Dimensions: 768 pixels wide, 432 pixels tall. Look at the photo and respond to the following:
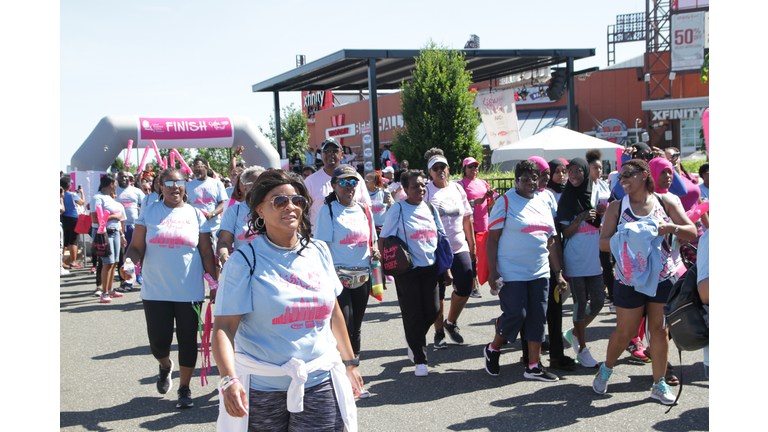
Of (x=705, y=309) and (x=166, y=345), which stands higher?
(x=705, y=309)

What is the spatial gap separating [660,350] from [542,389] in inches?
38.8

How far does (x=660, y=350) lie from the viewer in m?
4.37

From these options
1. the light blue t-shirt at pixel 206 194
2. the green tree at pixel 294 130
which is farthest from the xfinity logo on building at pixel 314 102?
the light blue t-shirt at pixel 206 194

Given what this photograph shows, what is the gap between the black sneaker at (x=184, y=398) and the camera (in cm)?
476

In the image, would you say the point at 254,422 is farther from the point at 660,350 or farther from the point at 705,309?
the point at 660,350

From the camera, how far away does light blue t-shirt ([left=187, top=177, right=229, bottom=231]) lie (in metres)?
8.83

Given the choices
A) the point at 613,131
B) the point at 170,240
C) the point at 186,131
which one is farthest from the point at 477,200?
the point at 613,131

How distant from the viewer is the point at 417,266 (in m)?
5.42

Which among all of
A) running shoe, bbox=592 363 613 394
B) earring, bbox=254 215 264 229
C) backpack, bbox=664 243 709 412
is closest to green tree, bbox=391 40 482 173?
running shoe, bbox=592 363 613 394

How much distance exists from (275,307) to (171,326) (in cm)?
269

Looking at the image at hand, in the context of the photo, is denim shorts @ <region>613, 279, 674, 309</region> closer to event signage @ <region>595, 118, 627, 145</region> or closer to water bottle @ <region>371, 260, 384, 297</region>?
water bottle @ <region>371, 260, 384, 297</region>

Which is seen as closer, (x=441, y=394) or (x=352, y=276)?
(x=441, y=394)

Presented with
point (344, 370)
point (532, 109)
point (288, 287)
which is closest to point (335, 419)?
point (344, 370)

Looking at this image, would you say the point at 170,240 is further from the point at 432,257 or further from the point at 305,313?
the point at 305,313
